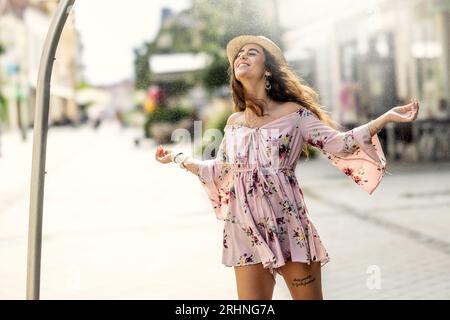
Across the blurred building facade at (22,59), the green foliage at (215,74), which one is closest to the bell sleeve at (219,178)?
the green foliage at (215,74)

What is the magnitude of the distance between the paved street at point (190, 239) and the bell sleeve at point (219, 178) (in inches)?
90.7

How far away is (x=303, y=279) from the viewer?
3.21 m

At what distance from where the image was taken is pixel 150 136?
3353 centimetres

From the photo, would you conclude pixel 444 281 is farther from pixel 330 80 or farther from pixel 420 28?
pixel 330 80

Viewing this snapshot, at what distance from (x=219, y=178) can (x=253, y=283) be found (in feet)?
1.58

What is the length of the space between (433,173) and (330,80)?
13.8 metres

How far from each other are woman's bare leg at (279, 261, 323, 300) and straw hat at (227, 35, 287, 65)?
83cm

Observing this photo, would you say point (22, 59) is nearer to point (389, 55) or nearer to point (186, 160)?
point (389, 55)

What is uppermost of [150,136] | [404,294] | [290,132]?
[150,136]

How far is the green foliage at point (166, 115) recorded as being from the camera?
32.9m

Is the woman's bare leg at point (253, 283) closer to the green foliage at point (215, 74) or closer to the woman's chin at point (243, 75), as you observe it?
the woman's chin at point (243, 75)

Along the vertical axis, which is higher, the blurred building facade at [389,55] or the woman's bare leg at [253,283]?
the blurred building facade at [389,55]

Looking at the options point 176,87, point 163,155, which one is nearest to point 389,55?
point 176,87
